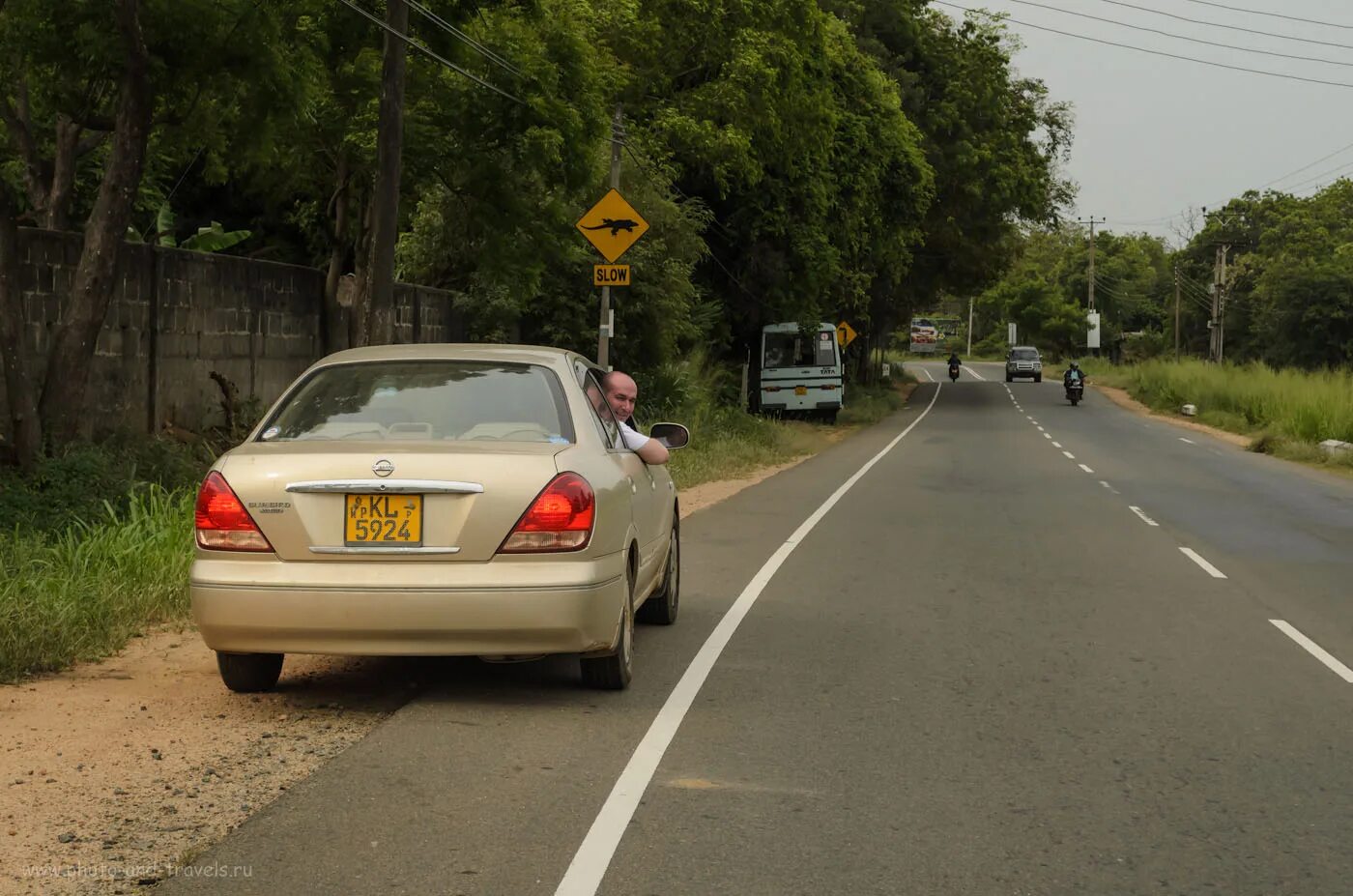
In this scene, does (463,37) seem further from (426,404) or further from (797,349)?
(797,349)

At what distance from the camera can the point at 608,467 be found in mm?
6965

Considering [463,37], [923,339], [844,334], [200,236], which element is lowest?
[844,334]

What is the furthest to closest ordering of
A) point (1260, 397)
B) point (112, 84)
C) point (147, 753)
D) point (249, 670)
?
point (1260, 397)
point (112, 84)
point (249, 670)
point (147, 753)

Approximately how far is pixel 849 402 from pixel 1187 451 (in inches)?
784

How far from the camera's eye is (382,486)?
6266 millimetres

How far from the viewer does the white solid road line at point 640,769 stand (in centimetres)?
461

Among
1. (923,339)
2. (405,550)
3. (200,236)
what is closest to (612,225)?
(200,236)

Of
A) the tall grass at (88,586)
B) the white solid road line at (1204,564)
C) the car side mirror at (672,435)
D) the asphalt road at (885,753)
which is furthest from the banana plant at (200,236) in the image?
the car side mirror at (672,435)

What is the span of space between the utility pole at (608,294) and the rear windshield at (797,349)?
15675 mm

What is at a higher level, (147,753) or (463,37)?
(463,37)

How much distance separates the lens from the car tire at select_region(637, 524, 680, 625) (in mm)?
8969

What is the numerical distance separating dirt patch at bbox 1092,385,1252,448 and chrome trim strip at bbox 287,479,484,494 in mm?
31032

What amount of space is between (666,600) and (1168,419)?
42.5 meters

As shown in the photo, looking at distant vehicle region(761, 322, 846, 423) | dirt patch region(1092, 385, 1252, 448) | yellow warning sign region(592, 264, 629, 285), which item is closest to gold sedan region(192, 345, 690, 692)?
yellow warning sign region(592, 264, 629, 285)
